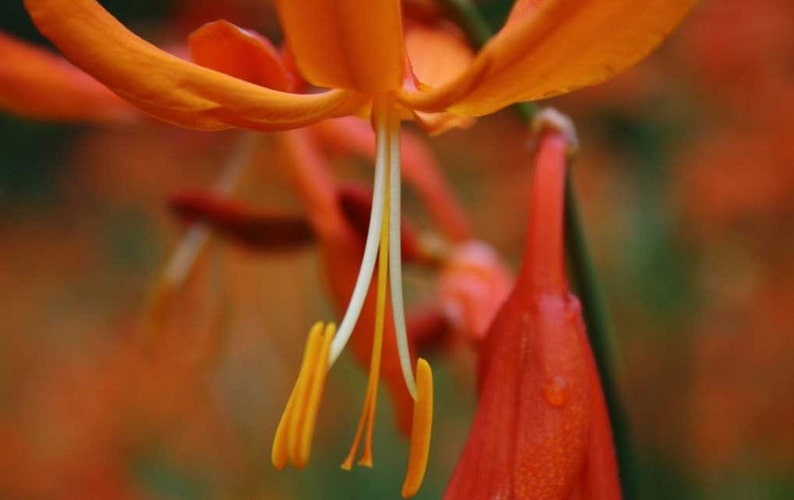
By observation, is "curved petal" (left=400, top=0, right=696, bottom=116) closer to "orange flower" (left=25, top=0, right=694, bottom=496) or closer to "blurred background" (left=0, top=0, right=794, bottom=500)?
"orange flower" (left=25, top=0, right=694, bottom=496)

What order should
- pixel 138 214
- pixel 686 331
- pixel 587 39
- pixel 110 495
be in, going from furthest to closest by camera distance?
pixel 138 214
pixel 110 495
pixel 686 331
pixel 587 39

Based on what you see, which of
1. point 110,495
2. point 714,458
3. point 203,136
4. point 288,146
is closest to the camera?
point 288,146

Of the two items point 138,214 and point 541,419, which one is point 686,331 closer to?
point 541,419

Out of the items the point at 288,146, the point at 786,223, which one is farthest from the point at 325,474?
the point at 288,146

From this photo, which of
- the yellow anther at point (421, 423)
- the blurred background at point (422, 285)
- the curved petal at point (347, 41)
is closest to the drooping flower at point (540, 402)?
the yellow anther at point (421, 423)

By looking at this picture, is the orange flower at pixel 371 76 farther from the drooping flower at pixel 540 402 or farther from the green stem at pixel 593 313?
the green stem at pixel 593 313

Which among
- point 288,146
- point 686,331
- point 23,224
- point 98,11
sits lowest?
point 98,11

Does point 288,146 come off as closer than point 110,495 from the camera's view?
Yes

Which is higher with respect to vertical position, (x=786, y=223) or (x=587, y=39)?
(x=786, y=223)
